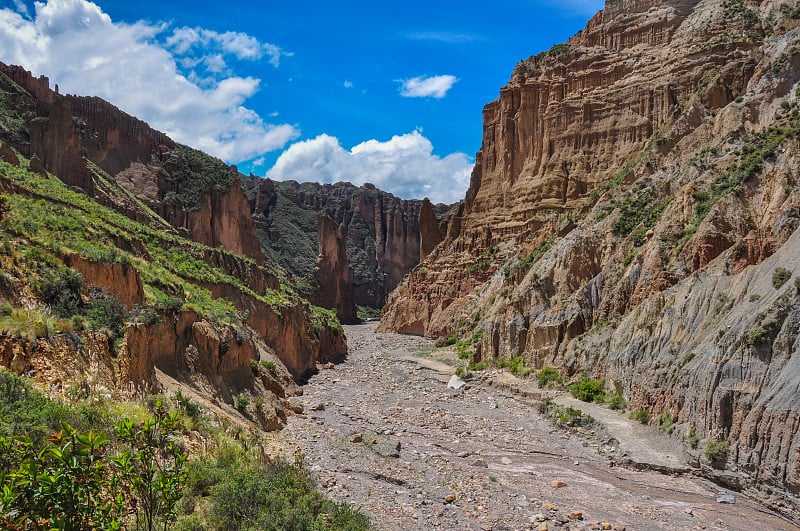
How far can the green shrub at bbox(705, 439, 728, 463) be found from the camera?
52.3 feet

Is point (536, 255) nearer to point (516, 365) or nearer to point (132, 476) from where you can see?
point (516, 365)

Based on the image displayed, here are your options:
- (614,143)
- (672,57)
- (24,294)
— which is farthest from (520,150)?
(24,294)

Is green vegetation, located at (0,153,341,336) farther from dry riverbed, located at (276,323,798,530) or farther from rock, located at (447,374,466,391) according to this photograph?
rock, located at (447,374,466,391)

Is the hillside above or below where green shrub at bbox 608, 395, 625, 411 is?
above

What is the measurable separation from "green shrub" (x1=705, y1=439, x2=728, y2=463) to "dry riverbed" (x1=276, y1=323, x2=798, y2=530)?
0.79 metres

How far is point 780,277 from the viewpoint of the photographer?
1802cm

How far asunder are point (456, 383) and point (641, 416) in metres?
13.5

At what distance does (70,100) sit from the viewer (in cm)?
6619

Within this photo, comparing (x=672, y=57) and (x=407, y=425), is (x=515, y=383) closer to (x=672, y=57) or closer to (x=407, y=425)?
(x=407, y=425)

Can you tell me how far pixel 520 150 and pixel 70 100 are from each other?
52.6 m

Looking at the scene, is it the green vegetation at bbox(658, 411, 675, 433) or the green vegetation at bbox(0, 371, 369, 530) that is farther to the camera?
the green vegetation at bbox(658, 411, 675, 433)

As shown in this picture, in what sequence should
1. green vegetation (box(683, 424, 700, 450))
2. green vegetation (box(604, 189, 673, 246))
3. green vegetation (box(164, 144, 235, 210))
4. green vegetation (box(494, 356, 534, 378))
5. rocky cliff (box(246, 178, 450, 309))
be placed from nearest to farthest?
green vegetation (box(683, 424, 700, 450)) < green vegetation (box(494, 356, 534, 378)) < green vegetation (box(604, 189, 673, 246)) < green vegetation (box(164, 144, 235, 210)) < rocky cliff (box(246, 178, 450, 309))

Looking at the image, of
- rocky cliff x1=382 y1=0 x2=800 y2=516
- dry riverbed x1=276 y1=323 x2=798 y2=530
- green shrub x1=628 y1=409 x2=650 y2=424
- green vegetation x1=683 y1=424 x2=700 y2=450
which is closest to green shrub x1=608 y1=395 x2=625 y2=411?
rocky cliff x1=382 y1=0 x2=800 y2=516

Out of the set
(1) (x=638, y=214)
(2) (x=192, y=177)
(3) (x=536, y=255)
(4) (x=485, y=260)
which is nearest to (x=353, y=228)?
(2) (x=192, y=177)
